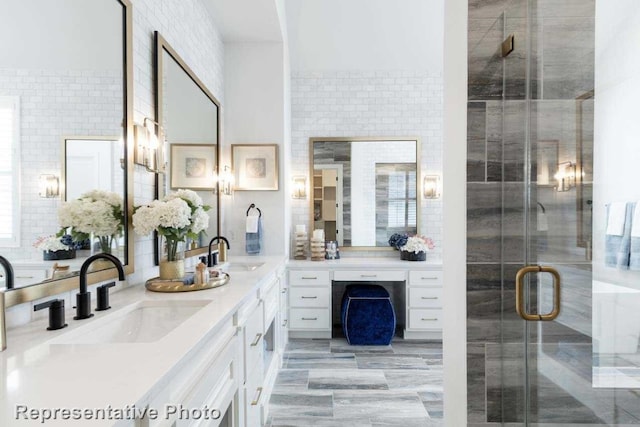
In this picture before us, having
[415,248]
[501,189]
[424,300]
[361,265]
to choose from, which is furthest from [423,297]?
[501,189]

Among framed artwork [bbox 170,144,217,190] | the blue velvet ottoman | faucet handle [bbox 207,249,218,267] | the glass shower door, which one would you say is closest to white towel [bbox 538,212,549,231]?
the glass shower door

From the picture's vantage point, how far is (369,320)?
3.79 meters

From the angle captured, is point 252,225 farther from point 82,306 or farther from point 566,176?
point 566,176

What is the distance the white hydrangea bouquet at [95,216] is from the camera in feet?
4.55

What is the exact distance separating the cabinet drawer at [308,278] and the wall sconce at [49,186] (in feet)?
9.03

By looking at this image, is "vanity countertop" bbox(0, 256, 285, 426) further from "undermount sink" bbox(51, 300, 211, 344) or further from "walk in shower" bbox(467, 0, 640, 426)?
"walk in shower" bbox(467, 0, 640, 426)

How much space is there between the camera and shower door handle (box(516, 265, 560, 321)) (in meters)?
1.25

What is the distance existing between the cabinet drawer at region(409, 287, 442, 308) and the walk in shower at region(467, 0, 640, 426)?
7.93ft

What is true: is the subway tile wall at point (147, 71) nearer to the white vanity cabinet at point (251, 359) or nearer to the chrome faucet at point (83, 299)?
the chrome faucet at point (83, 299)

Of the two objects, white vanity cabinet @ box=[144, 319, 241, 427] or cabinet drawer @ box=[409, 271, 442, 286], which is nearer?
white vanity cabinet @ box=[144, 319, 241, 427]

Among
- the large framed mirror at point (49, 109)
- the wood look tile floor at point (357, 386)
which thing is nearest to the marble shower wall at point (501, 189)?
the wood look tile floor at point (357, 386)

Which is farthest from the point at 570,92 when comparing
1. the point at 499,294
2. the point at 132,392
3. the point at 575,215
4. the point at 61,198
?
the point at 61,198

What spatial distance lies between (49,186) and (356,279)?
9.99 feet

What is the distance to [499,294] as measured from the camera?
150 cm
